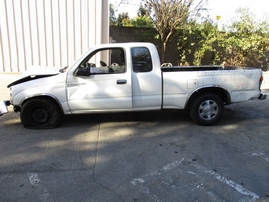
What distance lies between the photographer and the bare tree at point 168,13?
11516mm

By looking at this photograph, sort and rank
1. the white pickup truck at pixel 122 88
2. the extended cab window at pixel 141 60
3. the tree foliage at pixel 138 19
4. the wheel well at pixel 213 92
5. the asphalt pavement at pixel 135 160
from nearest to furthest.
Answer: the asphalt pavement at pixel 135 160 < the white pickup truck at pixel 122 88 < the extended cab window at pixel 141 60 < the wheel well at pixel 213 92 < the tree foliage at pixel 138 19

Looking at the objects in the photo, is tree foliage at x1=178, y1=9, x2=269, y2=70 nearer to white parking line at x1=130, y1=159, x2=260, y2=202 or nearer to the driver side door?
the driver side door

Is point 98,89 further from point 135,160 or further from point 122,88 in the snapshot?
point 135,160

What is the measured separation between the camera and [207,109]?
5.05m

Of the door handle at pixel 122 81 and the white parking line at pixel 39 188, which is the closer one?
the white parking line at pixel 39 188

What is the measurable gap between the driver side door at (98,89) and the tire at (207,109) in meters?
1.48

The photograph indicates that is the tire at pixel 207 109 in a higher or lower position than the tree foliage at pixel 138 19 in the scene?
lower

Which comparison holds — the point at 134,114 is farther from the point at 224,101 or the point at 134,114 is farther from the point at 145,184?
the point at 145,184

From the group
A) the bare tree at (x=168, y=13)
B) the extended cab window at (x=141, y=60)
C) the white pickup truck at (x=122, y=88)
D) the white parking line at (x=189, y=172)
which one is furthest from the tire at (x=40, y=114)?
the bare tree at (x=168, y=13)

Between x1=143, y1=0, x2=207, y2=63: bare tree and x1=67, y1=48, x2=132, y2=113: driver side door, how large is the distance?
307 inches

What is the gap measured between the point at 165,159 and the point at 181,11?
9.92 metres

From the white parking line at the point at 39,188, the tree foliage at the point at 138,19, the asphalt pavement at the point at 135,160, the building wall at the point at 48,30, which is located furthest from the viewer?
Result: the tree foliage at the point at 138,19

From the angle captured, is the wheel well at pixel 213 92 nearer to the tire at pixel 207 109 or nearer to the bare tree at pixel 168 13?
the tire at pixel 207 109

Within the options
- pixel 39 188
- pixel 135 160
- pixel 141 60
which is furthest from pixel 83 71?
pixel 39 188
